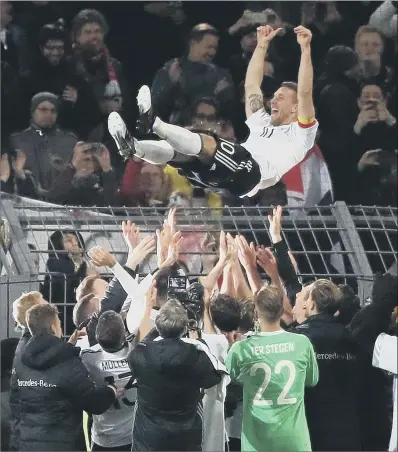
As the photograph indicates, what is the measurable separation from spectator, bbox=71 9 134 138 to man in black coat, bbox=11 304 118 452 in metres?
3.08

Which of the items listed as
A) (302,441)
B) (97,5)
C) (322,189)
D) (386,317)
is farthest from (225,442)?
(97,5)

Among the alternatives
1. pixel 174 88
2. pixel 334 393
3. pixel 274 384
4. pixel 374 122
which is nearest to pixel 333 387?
pixel 334 393

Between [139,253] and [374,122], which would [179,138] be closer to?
[139,253]

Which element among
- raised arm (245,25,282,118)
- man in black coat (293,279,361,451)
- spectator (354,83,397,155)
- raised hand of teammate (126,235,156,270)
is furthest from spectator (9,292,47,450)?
spectator (354,83,397,155)

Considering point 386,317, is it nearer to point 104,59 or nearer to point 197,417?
point 197,417

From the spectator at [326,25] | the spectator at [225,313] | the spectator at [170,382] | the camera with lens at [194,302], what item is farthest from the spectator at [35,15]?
the spectator at [170,382]

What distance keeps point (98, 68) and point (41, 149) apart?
760 mm

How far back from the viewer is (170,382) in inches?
147

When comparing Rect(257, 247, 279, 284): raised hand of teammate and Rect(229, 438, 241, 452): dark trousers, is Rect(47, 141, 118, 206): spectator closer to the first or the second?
Rect(257, 247, 279, 284): raised hand of teammate

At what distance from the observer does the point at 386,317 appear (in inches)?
166

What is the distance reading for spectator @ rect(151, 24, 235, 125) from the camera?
21.4ft

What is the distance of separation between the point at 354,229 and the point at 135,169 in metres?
1.99

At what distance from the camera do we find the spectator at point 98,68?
6.92m

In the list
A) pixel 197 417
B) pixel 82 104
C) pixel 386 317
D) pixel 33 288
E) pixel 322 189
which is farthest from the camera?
pixel 82 104
